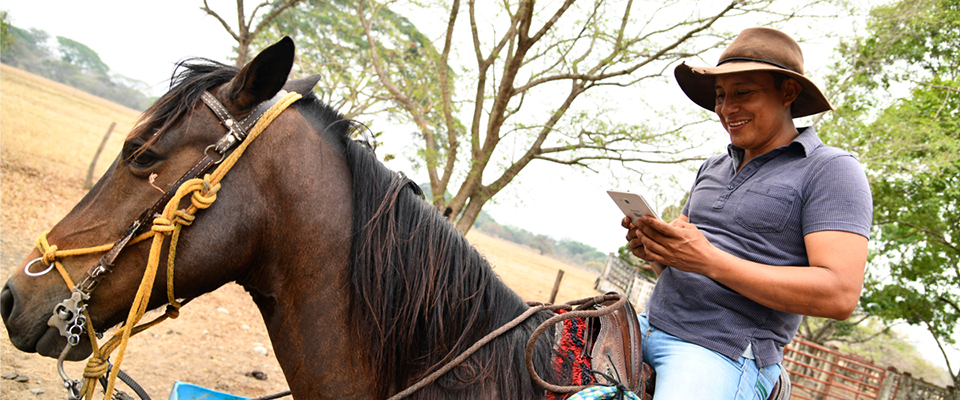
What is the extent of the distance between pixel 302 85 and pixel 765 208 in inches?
68.0

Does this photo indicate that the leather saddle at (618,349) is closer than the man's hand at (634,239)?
Yes

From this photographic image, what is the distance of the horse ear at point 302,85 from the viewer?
1704mm

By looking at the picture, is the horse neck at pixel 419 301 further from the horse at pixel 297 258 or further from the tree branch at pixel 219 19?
the tree branch at pixel 219 19

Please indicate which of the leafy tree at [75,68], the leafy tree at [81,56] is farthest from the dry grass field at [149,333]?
the leafy tree at [81,56]

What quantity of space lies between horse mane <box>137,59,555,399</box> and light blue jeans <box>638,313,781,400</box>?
16.5 inches

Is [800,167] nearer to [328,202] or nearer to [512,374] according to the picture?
[512,374]

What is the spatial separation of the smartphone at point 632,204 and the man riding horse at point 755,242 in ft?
0.14

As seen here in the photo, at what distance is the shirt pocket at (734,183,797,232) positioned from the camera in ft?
5.32

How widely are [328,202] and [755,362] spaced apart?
159 centimetres

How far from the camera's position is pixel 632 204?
5.04 ft

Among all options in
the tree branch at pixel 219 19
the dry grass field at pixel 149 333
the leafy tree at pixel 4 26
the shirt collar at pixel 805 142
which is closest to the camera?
the shirt collar at pixel 805 142

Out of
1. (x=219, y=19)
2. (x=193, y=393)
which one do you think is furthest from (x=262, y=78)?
(x=219, y=19)

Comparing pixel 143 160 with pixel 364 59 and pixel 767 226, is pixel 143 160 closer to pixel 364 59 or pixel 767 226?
pixel 767 226

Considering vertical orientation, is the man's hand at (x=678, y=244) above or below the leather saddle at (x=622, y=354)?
above
